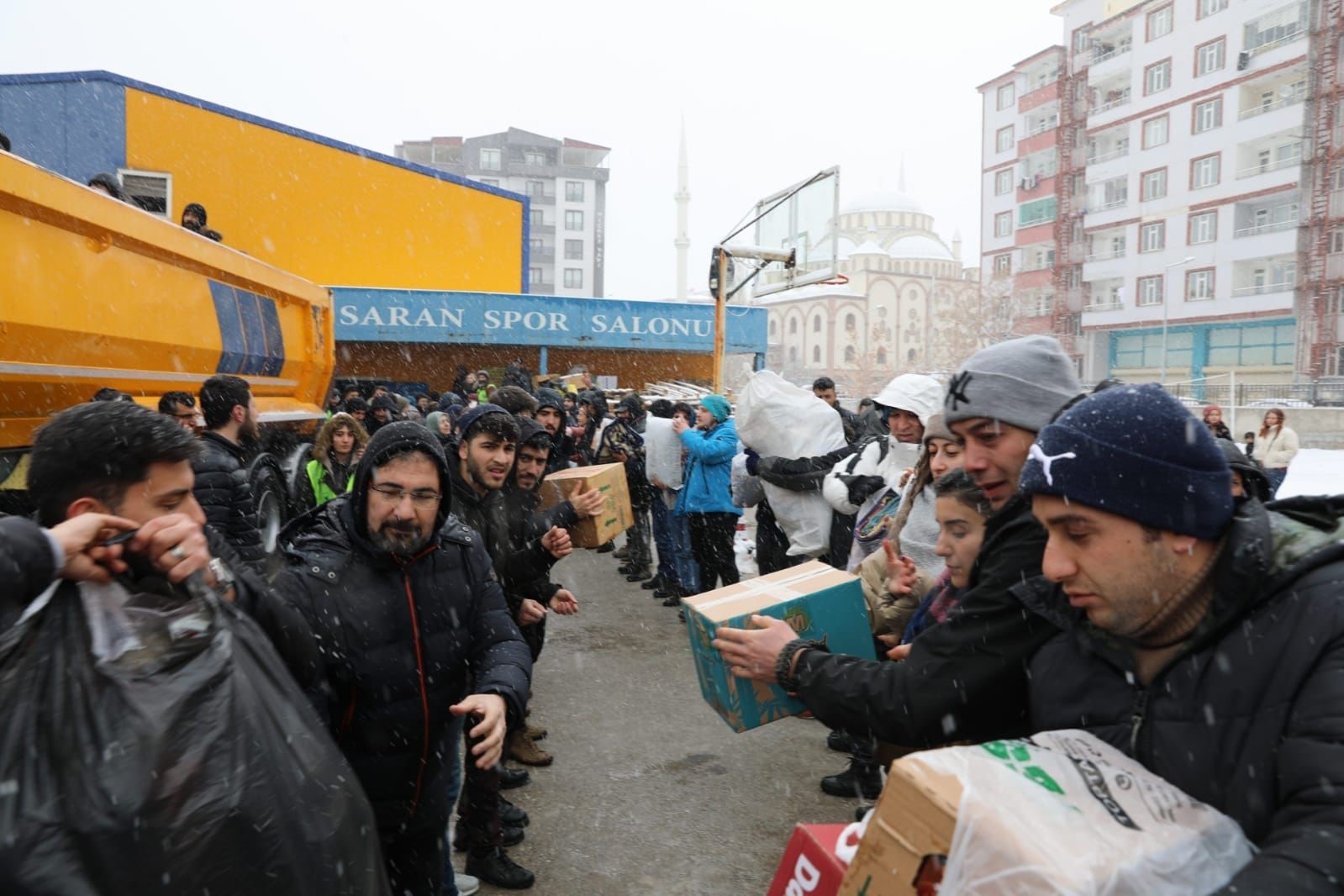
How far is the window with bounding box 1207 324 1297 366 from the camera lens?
39906mm

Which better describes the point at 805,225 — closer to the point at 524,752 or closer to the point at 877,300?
the point at 524,752

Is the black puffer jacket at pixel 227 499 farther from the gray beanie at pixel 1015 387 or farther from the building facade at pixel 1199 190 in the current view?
the building facade at pixel 1199 190

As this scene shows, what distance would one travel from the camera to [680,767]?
488 cm

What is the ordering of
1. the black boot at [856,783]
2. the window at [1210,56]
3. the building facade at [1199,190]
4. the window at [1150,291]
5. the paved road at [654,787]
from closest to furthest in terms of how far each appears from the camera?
the paved road at [654,787] < the black boot at [856,783] < the building facade at [1199,190] < the window at [1210,56] < the window at [1150,291]

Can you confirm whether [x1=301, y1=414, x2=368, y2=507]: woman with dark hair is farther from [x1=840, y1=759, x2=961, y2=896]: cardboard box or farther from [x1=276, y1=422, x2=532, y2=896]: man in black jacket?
[x1=840, y1=759, x2=961, y2=896]: cardboard box

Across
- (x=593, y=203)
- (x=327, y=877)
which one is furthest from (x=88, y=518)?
(x=593, y=203)

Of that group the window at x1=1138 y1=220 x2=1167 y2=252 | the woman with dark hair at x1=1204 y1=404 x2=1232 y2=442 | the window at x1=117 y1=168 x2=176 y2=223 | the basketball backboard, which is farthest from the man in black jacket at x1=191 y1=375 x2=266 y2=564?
the window at x1=1138 y1=220 x2=1167 y2=252

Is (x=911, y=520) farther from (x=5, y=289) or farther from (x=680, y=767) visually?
(x=5, y=289)

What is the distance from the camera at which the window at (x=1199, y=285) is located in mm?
42344

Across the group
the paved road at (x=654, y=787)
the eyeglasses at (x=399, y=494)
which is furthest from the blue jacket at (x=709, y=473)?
the eyeglasses at (x=399, y=494)

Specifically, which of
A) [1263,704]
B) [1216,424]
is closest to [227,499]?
[1263,704]

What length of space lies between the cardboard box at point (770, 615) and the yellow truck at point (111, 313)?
246 cm

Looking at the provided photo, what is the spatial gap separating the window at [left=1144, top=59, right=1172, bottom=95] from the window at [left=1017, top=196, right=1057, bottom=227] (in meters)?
7.26

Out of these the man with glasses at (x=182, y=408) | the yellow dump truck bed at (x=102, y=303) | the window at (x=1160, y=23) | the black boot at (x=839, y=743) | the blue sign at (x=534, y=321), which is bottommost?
the black boot at (x=839, y=743)
